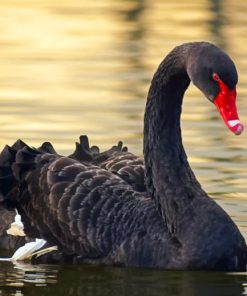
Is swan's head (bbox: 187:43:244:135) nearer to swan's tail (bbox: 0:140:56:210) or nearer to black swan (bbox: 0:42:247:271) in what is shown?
black swan (bbox: 0:42:247:271)

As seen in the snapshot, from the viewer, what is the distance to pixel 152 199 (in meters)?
8.73

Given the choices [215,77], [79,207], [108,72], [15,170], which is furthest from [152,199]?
[108,72]

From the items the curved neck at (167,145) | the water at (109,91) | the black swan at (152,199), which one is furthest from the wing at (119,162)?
the water at (109,91)

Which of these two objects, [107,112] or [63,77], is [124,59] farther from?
[107,112]

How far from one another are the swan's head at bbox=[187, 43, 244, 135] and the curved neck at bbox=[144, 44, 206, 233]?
1.32 ft

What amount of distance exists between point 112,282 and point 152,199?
71 centimetres

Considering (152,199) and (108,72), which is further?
(108,72)

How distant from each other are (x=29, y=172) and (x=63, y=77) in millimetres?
5472

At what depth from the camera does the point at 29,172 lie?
29.5 ft

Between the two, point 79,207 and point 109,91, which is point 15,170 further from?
point 109,91

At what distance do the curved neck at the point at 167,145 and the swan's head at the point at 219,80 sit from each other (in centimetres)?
40

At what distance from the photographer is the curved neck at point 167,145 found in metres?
8.59

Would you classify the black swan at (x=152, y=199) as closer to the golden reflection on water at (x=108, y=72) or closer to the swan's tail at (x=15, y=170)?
the swan's tail at (x=15, y=170)

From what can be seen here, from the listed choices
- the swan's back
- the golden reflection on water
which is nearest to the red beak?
the swan's back
